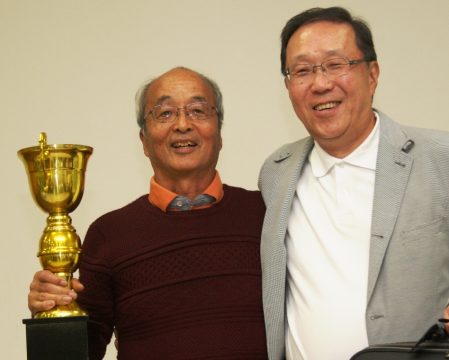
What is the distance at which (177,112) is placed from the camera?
237 centimetres

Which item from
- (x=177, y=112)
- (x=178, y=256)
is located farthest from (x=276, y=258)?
(x=177, y=112)

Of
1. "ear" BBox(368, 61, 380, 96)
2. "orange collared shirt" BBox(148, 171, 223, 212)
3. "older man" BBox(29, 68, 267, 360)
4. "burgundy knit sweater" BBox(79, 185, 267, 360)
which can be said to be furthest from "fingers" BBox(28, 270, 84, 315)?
"ear" BBox(368, 61, 380, 96)

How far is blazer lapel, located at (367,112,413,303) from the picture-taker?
80.1 inches

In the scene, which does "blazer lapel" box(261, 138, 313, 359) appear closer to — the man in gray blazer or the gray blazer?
the man in gray blazer

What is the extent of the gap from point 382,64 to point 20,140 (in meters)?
1.37

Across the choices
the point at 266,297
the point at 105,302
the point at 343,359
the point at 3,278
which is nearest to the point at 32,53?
the point at 3,278

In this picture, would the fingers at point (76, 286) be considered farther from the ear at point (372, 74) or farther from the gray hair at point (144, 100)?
the ear at point (372, 74)

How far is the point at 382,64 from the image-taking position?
10.5 ft

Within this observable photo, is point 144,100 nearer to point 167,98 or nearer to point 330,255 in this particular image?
point 167,98

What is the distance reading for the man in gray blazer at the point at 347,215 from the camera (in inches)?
79.9

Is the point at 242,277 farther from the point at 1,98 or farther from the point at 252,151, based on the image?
the point at 1,98

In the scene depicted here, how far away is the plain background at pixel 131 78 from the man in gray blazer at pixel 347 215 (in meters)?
0.82

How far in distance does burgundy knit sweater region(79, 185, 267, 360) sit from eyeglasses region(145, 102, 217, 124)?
10.0 inches

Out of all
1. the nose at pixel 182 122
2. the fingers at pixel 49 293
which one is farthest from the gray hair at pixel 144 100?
the fingers at pixel 49 293
